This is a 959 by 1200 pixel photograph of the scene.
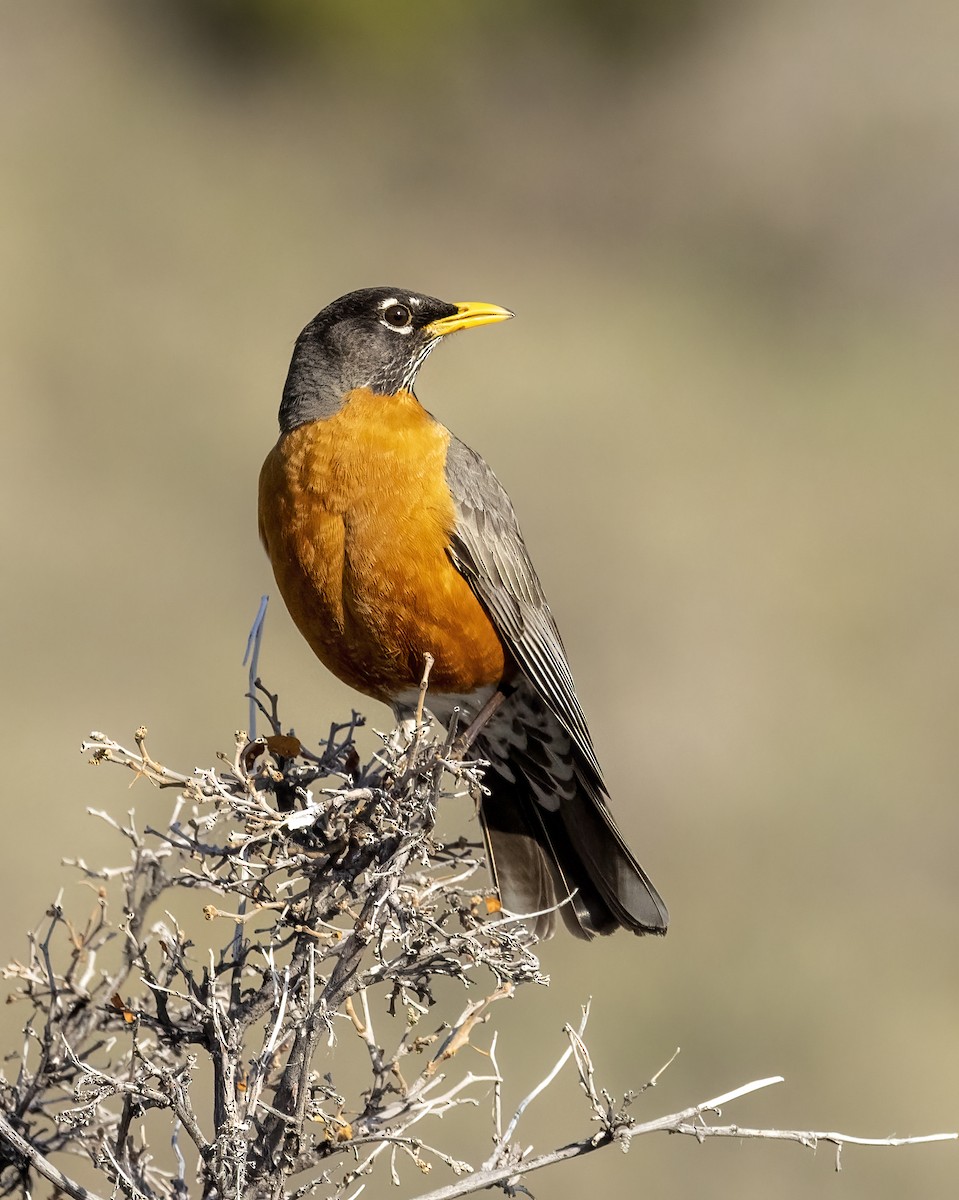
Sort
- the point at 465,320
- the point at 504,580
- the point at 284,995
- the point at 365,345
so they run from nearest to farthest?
the point at 284,995 < the point at 504,580 < the point at 365,345 < the point at 465,320

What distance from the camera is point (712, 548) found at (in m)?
13.7

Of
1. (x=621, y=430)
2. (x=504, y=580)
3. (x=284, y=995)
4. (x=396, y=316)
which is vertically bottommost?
(x=284, y=995)

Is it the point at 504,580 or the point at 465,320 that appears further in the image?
the point at 465,320

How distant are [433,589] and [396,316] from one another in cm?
102

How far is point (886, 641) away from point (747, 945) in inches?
157

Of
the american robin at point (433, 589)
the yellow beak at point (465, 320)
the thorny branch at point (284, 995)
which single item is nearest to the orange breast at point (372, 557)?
the american robin at point (433, 589)

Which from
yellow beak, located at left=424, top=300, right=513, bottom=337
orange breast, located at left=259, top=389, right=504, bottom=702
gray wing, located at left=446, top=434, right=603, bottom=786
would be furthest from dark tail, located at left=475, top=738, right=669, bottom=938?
yellow beak, located at left=424, top=300, right=513, bottom=337

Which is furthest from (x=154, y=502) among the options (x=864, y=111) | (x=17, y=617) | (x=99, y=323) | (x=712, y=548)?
(x=864, y=111)

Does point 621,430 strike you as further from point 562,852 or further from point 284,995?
point 284,995

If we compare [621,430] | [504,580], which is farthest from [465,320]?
[621,430]

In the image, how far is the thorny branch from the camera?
2750mm

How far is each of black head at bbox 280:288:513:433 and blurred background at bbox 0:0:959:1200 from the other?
2825 millimetres

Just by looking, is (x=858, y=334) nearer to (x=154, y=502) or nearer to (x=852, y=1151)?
(x=154, y=502)

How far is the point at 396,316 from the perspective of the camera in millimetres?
4789
